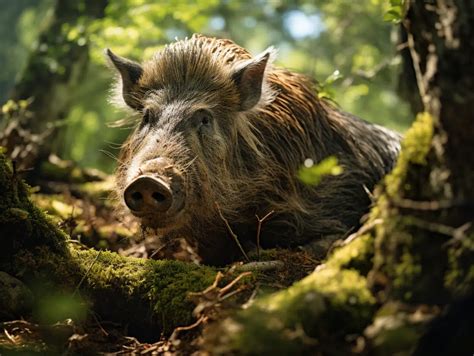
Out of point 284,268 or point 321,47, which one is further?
point 321,47

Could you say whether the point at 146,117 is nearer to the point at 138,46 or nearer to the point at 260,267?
the point at 260,267

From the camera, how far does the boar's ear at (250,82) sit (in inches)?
228

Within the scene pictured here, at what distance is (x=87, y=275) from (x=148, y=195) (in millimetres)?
858

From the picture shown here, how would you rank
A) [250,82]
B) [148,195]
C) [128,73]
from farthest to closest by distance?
[128,73], [250,82], [148,195]

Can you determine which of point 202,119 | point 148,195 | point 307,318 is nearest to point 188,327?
point 307,318

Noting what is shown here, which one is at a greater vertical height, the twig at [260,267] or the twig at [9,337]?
the twig at [260,267]

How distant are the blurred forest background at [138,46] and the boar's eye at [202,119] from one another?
0.82m

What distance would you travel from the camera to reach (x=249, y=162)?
5871mm

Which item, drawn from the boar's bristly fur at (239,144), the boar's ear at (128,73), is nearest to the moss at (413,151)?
the boar's bristly fur at (239,144)

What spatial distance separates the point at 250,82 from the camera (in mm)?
5809

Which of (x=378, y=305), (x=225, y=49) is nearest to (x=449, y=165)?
(x=378, y=305)

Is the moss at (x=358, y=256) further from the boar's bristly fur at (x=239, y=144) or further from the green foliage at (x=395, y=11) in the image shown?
the boar's bristly fur at (x=239, y=144)

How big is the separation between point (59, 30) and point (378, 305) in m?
7.66

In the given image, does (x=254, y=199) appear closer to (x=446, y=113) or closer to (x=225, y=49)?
(x=225, y=49)
